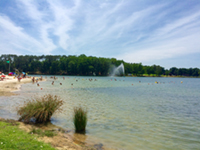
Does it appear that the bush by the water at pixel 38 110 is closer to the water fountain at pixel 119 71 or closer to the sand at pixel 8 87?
the sand at pixel 8 87

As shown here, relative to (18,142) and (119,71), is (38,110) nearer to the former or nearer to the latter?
(18,142)

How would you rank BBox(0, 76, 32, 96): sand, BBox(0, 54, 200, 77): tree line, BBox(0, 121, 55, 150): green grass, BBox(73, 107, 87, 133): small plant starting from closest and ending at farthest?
BBox(0, 121, 55, 150): green grass, BBox(73, 107, 87, 133): small plant, BBox(0, 76, 32, 96): sand, BBox(0, 54, 200, 77): tree line

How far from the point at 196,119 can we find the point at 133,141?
22.6ft

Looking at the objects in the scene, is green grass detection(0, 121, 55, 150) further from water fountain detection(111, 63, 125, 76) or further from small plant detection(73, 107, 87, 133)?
water fountain detection(111, 63, 125, 76)

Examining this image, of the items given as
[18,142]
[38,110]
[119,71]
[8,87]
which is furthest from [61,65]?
[18,142]

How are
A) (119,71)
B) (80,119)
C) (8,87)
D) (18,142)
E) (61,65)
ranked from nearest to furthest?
(18,142)
(80,119)
(8,87)
(61,65)
(119,71)

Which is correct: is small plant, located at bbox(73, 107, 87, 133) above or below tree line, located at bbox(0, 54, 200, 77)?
below

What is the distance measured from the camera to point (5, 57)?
154 m

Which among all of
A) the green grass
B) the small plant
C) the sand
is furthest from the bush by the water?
the sand

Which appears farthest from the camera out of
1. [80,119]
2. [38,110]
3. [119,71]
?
[119,71]

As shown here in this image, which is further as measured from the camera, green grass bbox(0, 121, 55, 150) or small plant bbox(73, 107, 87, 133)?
small plant bbox(73, 107, 87, 133)

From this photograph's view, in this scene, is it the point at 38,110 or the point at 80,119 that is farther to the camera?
the point at 38,110

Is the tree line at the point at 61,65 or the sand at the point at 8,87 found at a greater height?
the tree line at the point at 61,65

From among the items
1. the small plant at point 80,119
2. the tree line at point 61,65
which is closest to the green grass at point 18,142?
the small plant at point 80,119
